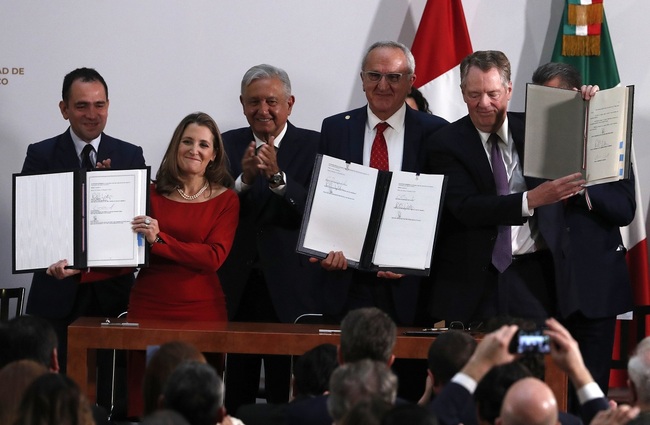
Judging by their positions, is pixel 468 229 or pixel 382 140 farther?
pixel 382 140

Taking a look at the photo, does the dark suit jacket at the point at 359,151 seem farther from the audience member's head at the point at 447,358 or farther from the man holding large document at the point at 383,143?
the audience member's head at the point at 447,358

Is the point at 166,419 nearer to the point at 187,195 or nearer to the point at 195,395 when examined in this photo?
the point at 195,395

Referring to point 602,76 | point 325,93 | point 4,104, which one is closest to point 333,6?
point 325,93

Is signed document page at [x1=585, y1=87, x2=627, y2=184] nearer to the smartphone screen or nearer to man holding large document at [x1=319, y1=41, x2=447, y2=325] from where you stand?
man holding large document at [x1=319, y1=41, x2=447, y2=325]

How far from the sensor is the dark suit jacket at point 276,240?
18.9 feet

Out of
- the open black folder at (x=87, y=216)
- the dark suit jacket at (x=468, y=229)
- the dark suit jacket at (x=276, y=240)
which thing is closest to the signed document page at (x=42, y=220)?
the open black folder at (x=87, y=216)

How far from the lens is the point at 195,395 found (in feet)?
10.5

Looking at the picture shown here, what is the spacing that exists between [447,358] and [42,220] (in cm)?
230

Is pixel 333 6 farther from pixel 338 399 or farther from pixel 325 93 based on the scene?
pixel 338 399

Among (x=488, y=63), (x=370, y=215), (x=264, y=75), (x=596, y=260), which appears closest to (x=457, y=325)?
(x=370, y=215)

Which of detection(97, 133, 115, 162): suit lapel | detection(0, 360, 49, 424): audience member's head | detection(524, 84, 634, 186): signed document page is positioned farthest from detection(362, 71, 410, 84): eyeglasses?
detection(0, 360, 49, 424): audience member's head

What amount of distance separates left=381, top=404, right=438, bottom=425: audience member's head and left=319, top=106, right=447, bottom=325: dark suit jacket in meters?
2.47

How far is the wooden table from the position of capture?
192 inches

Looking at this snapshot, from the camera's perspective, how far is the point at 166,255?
526cm
